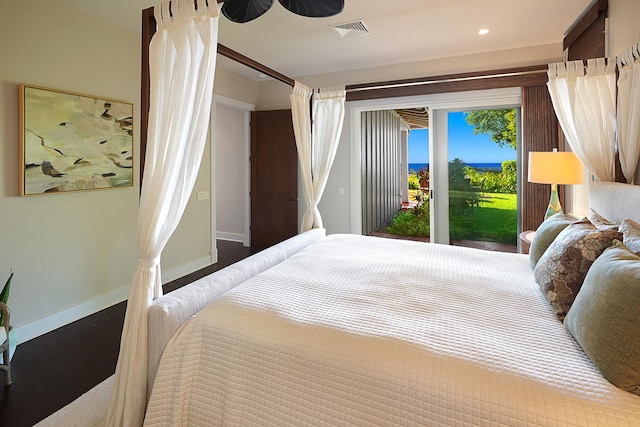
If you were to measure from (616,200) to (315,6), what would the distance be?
7.12ft

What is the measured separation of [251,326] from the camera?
4.35 ft

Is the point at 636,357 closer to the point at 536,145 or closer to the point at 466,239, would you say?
the point at 536,145

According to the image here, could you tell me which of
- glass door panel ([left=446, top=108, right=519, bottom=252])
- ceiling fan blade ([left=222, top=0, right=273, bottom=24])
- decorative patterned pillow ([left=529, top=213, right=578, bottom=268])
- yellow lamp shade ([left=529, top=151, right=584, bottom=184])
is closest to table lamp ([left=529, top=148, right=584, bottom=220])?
yellow lamp shade ([left=529, top=151, right=584, bottom=184])

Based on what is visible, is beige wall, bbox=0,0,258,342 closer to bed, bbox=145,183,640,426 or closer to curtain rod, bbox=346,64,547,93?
bed, bbox=145,183,640,426

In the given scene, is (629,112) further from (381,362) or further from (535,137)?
(381,362)

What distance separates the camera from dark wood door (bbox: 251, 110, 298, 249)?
5.10 metres

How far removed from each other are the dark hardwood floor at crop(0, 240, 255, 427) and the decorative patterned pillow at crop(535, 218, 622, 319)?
2691mm

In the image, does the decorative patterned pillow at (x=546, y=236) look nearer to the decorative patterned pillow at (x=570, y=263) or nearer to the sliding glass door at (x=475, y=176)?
the decorative patterned pillow at (x=570, y=263)

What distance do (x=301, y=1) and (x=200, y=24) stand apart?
67 centimetres

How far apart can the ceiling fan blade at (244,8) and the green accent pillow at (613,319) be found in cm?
223

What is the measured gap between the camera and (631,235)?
1.42 meters

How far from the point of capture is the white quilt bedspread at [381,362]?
954 mm

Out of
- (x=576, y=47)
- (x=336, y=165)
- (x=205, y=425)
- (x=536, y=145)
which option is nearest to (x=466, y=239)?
(x=536, y=145)

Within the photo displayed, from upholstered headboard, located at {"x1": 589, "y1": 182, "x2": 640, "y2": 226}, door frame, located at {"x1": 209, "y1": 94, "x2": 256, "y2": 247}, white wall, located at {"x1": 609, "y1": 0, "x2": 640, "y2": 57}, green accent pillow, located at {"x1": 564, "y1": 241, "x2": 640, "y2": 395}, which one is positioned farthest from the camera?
door frame, located at {"x1": 209, "y1": 94, "x2": 256, "y2": 247}
